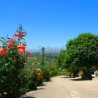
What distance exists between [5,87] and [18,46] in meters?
2.27

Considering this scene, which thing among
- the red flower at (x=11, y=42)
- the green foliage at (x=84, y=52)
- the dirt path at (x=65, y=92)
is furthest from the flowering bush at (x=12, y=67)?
the green foliage at (x=84, y=52)

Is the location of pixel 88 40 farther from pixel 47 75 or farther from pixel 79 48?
pixel 47 75

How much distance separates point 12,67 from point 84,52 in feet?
109

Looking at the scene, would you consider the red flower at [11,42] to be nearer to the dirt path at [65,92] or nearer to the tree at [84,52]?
the dirt path at [65,92]

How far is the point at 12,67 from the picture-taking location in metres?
17.1

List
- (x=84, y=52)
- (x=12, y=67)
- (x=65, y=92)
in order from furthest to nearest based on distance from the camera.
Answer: (x=84, y=52)
(x=65, y=92)
(x=12, y=67)

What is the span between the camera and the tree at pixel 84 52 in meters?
49.5

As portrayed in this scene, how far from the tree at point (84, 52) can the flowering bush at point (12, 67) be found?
1252 inches

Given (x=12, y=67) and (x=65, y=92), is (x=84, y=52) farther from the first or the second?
(x=12, y=67)

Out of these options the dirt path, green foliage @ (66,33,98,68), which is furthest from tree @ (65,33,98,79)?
the dirt path

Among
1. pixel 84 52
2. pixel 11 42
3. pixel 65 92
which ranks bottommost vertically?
pixel 65 92

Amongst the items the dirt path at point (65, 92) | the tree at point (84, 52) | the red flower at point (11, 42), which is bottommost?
the dirt path at point (65, 92)

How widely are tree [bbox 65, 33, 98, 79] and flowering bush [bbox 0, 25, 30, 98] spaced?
3179 cm

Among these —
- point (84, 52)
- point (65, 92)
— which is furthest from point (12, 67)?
point (84, 52)
